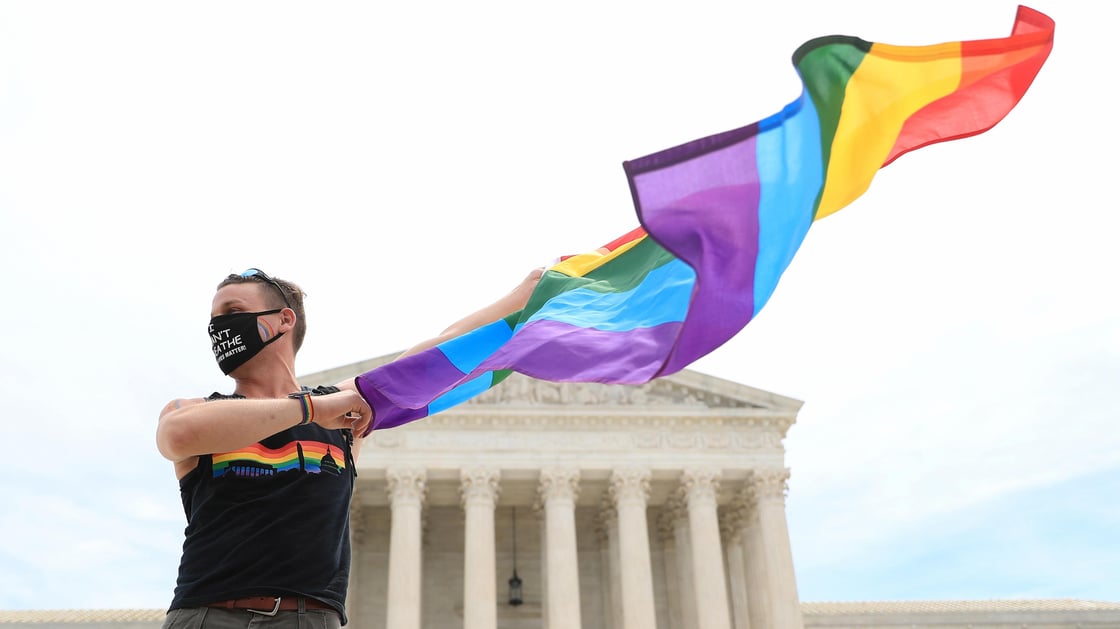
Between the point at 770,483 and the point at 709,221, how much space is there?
2785 cm

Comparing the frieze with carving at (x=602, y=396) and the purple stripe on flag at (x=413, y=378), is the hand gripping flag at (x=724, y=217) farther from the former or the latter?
the frieze with carving at (x=602, y=396)

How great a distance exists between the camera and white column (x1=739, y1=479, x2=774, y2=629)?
31.1m

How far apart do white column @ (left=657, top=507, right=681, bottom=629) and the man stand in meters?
31.6

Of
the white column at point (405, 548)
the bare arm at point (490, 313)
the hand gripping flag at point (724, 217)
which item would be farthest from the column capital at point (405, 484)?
the bare arm at point (490, 313)

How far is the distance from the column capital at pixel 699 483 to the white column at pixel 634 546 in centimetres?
132

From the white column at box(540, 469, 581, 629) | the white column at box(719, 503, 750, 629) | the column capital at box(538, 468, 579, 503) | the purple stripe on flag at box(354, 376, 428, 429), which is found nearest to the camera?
the purple stripe on flag at box(354, 376, 428, 429)

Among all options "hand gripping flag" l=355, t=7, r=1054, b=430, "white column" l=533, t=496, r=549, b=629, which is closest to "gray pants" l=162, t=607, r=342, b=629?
"hand gripping flag" l=355, t=7, r=1054, b=430

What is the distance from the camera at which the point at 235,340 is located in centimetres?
383

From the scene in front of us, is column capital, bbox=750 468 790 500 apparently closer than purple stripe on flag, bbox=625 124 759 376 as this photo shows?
No

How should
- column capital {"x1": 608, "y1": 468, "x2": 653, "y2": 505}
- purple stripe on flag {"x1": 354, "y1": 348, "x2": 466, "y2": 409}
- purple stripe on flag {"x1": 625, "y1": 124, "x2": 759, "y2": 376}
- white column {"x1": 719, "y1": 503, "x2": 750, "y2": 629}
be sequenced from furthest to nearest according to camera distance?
white column {"x1": 719, "y1": 503, "x2": 750, "y2": 629} < column capital {"x1": 608, "y1": 468, "x2": 653, "y2": 505} < purple stripe on flag {"x1": 625, "y1": 124, "x2": 759, "y2": 376} < purple stripe on flag {"x1": 354, "y1": 348, "x2": 466, "y2": 409}

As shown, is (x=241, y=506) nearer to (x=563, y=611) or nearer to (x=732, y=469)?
(x=563, y=611)

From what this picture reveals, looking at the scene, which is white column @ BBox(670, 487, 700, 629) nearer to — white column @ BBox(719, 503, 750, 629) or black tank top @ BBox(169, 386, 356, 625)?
white column @ BBox(719, 503, 750, 629)

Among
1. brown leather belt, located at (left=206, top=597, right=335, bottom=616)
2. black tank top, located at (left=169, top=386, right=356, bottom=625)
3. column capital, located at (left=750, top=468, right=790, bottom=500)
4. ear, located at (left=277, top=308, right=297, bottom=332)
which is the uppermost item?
column capital, located at (left=750, top=468, right=790, bottom=500)

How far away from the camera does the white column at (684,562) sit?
31.8 meters
